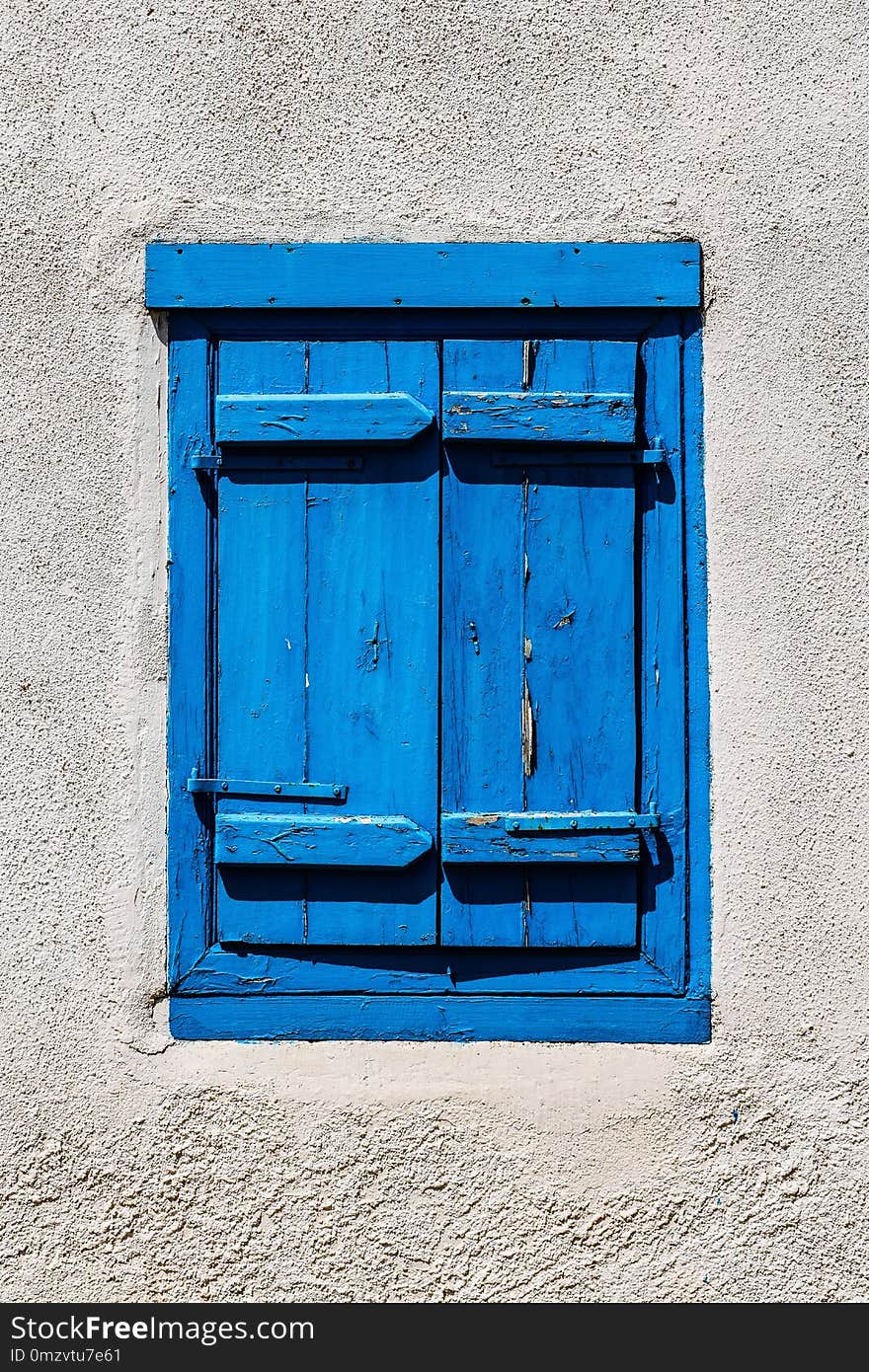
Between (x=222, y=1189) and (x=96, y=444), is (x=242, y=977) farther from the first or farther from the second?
(x=96, y=444)

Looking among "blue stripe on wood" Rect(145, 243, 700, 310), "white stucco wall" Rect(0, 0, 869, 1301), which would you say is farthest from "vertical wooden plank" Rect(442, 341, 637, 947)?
"white stucco wall" Rect(0, 0, 869, 1301)

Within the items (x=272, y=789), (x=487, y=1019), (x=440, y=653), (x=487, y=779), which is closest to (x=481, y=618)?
(x=440, y=653)

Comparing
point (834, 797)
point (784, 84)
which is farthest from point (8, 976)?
point (784, 84)

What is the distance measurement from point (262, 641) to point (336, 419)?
52cm

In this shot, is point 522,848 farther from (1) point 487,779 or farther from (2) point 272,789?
(2) point 272,789

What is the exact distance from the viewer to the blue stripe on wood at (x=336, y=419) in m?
2.05

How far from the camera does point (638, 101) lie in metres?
2.08

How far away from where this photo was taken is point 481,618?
2.08 meters

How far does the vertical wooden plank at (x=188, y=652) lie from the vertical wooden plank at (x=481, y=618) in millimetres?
548

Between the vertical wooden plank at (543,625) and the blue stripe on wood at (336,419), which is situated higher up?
the blue stripe on wood at (336,419)

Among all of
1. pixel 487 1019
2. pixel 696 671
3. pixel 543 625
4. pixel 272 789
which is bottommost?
pixel 487 1019

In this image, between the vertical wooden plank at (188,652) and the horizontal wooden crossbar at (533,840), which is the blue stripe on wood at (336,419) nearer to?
the vertical wooden plank at (188,652)

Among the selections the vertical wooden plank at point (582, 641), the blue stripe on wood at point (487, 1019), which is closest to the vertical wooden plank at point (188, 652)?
the blue stripe on wood at point (487, 1019)

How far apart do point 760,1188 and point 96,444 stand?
2226mm
